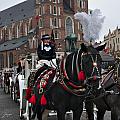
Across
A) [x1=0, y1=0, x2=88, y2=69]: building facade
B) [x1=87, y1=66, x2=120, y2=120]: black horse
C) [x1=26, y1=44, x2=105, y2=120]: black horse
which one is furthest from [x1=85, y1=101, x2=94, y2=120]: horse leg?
[x1=0, y1=0, x2=88, y2=69]: building facade

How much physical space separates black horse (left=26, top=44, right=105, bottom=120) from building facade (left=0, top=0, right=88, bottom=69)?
54.7 m

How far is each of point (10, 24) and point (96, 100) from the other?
7892 cm

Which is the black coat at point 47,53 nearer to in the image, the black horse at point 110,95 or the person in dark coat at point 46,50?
the person in dark coat at point 46,50

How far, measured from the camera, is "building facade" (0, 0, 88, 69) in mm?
67556

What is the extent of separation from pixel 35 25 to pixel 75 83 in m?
67.6

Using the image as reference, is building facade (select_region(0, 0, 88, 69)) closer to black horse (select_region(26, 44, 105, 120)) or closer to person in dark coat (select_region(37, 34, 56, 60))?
person in dark coat (select_region(37, 34, 56, 60))

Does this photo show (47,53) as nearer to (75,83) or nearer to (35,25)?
(75,83)

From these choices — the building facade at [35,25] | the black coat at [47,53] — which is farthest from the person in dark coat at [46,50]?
the building facade at [35,25]

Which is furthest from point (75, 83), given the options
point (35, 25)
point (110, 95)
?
point (35, 25)

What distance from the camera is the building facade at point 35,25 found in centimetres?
6756

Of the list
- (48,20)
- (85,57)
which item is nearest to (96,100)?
(85,57)

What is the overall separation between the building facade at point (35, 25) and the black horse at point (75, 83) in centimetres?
5470

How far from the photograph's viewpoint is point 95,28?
22.1 feet


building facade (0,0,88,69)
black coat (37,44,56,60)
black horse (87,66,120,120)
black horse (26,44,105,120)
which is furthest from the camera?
building facade (0,0,88,69)
